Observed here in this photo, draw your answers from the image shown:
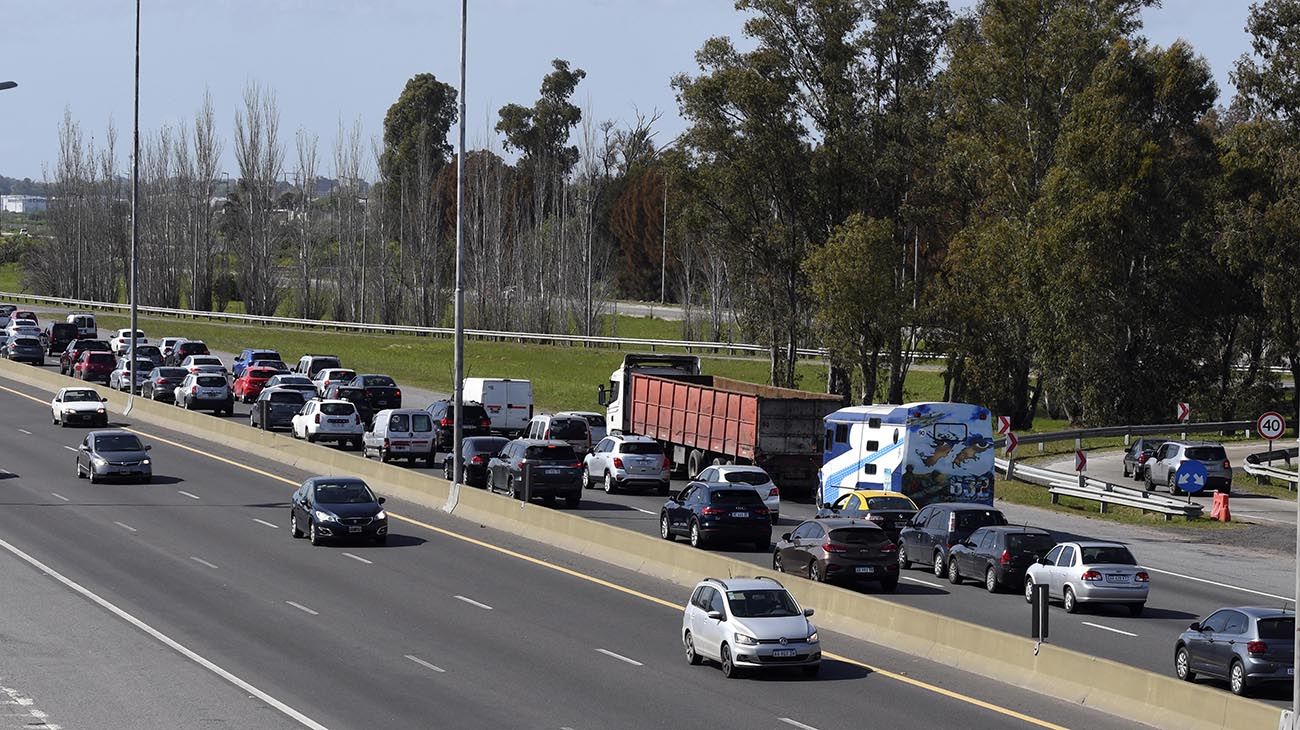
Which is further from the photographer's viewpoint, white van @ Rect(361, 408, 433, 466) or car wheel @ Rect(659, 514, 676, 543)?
white van @ Rect(361, 408, 433, 466)

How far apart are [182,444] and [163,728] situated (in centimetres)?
3824

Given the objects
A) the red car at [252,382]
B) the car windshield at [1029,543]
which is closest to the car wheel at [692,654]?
the car windshield at [1029,543]

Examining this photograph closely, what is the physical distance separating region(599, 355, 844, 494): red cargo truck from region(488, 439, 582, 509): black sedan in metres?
5.71

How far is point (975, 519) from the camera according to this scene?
112 ft

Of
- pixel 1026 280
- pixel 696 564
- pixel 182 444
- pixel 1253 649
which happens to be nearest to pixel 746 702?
pixel 1253 649

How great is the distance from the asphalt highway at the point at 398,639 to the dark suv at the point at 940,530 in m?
6.16

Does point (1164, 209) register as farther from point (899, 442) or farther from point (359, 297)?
point (359, 297)

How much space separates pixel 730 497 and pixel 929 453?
25.9 feet

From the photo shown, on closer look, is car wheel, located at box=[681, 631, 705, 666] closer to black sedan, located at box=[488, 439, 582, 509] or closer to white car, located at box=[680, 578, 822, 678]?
white car, located at box=[680, 578, 822, 678]

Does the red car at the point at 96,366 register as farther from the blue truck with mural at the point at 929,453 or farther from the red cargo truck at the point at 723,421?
the blue truck with mural at the point at 929,453

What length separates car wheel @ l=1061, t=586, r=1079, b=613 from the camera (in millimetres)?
30047

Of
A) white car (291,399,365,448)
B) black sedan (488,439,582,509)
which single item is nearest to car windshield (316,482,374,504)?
black sedan (488,439,582,509)

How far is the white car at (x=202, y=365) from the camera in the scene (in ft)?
219

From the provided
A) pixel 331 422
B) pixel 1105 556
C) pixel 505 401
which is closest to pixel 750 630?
pixel 1105 556
